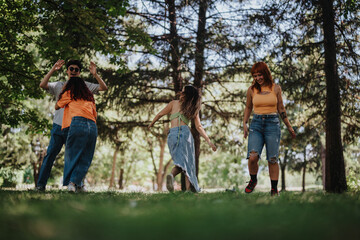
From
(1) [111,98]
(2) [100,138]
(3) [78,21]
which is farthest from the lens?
(2) [100,138]

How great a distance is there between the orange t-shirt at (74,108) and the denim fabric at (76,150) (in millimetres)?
90

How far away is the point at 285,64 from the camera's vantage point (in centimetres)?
1050

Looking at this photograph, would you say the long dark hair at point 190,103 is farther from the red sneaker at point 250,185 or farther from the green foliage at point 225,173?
the green foliage at point 225,173

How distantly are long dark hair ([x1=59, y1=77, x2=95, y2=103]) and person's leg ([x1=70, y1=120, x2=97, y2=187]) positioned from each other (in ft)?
1.41

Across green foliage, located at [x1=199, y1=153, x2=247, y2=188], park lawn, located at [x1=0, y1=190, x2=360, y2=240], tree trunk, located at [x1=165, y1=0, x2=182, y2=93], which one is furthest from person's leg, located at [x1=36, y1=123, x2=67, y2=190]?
green foliage, located at [x1=199, y1=153, x2=247, y2=188]

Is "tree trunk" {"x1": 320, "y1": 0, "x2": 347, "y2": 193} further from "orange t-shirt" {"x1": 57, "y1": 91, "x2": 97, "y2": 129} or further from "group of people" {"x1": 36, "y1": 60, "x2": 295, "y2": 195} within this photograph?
"orange t-shirt" {"x1": 57, "y1": 91, "x2": 97, "y2": 129}

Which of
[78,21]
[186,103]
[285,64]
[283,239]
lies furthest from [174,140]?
[285,64]

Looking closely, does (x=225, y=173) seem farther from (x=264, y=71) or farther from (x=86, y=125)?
(x=86, y=125)

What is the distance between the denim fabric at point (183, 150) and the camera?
6.34 metres

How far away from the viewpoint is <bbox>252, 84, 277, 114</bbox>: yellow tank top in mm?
5582

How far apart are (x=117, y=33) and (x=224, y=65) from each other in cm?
395

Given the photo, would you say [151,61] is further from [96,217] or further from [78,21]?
[96,217]

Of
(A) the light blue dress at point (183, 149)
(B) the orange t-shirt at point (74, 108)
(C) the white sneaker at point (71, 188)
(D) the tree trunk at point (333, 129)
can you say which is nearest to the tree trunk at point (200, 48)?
(D) the tree trunk at point (333, 129)

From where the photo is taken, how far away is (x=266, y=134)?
18.3ft
